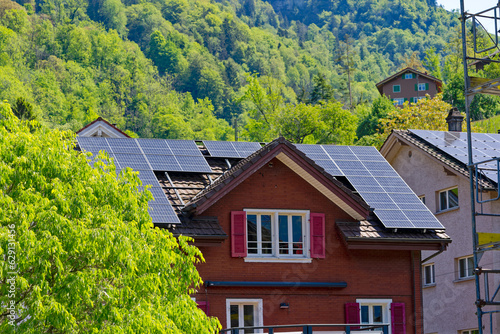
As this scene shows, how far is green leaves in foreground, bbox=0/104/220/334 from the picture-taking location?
615 inches

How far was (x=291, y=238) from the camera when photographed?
87.5ft

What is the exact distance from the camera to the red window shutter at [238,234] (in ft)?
84.2

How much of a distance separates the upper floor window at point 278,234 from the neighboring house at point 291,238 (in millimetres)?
31

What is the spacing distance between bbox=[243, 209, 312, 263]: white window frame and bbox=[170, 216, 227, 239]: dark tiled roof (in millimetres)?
1183

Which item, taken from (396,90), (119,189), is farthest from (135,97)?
(119,189)

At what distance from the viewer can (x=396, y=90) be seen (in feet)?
386

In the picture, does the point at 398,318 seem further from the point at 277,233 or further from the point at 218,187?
the point at 218,187

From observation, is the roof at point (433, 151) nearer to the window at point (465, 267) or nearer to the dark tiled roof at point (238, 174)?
the window at point (465, 267)

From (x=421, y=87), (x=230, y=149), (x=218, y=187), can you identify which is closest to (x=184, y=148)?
(x=230, y=149)

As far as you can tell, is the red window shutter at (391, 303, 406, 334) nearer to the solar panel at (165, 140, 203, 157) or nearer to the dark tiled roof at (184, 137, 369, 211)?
the dark tiled roof at (184, 137, 369, 211)

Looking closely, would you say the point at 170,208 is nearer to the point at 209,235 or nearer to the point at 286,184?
the point at 209,235

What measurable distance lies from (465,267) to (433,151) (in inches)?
212

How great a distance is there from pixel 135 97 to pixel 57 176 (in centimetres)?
15339

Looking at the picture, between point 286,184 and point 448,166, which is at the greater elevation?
point 448,166
